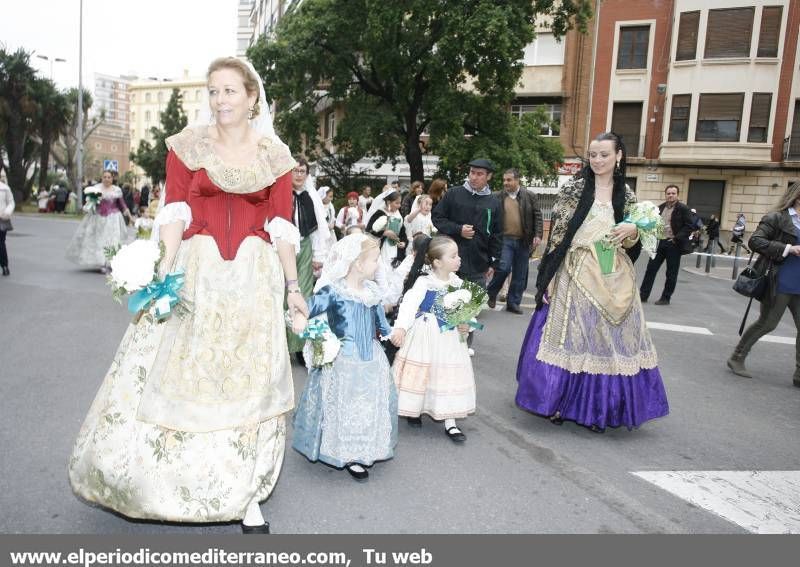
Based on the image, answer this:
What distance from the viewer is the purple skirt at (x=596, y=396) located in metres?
4.72

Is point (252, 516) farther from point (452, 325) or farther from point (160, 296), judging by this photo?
point (452, 325)

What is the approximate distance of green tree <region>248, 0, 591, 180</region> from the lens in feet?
59.8

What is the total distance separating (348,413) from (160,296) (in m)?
1.50

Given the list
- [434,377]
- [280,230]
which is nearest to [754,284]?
[434,377]

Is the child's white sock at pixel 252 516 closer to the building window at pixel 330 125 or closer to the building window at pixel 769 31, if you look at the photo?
the building window at pixel 769 31

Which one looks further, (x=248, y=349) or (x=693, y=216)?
(x=693, y=216)

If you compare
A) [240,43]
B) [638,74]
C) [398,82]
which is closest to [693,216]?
[398,82]

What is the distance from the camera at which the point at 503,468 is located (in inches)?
163

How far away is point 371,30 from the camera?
18.9 meters

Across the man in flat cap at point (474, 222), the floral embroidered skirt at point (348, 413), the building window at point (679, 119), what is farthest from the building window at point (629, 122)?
the floral embroidered skirt at point (348, 413)

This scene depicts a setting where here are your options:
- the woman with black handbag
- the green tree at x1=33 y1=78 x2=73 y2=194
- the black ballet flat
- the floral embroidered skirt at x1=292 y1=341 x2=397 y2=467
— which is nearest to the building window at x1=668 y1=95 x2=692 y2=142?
the woman with black handbag

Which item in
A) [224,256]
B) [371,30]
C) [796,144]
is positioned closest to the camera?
[224,256]

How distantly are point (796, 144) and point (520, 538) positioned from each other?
31.2 m

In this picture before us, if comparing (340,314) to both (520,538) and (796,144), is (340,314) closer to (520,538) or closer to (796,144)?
(520,538)
